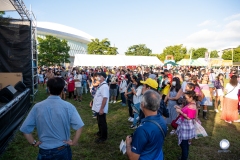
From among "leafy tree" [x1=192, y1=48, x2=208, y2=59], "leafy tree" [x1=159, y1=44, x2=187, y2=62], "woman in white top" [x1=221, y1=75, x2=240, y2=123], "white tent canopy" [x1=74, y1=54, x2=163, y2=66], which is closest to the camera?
"woman in white top" [x1=221, y1=75, x2=240, y2=123]

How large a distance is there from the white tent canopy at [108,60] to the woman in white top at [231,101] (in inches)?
684

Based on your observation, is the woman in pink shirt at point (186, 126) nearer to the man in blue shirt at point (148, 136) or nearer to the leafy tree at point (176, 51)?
the man in blue shirt at point (148, 136)

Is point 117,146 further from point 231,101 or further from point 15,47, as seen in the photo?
point 15,47

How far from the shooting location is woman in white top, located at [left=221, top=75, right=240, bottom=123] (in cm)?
665

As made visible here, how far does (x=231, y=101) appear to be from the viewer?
6730mm

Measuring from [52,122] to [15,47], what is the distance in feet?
28.8

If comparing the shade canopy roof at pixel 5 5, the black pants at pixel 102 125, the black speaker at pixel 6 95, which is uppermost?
the shade canopy roof at pixel 5 5

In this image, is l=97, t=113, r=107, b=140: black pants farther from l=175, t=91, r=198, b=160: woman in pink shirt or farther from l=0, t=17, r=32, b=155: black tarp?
l=0, t=17, r=32, b=155: black tarp

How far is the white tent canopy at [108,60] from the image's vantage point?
22.1 metres

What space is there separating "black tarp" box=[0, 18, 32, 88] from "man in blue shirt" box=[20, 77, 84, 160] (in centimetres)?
835

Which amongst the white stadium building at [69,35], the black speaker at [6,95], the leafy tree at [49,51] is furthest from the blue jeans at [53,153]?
the white stadium building at [69,35]

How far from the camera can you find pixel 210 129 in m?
6.16

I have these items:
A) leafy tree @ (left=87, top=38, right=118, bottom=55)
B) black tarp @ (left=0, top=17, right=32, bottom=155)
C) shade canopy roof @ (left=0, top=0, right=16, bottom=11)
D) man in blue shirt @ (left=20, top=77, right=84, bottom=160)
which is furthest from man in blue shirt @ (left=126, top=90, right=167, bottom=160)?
leafy tree @ (left=87, top=38, right=118, bottom=55)

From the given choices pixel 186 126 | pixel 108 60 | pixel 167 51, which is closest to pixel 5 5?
pixel 186 126
